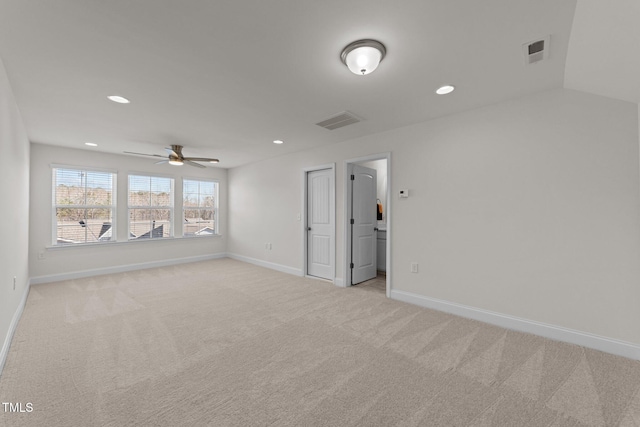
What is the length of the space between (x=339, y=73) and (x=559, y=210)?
Answer: 2.57 meters

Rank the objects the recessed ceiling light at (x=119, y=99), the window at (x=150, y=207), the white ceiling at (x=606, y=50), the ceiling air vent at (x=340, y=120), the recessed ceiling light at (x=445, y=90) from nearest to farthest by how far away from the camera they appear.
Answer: the white ceiling at (x=606, y=50), the recessed ceiling light at (x=445, y=90), the recessed ceiling light at (x=119, y=99), the ceiling air vent at (x=340, y=120), the window at (x=150, y=207)

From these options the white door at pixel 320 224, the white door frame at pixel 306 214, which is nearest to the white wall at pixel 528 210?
the white door frame at pixel 306 214

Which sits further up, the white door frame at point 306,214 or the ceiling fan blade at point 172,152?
the ceiling fan blade at point 172,152

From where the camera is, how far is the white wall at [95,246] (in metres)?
4.71

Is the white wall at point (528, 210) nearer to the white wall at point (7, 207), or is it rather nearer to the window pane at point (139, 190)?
the white wall at point (7, 207)

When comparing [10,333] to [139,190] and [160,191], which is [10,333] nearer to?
[139,190]

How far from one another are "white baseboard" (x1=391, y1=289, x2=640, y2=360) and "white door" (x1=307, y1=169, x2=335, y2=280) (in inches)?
68.2

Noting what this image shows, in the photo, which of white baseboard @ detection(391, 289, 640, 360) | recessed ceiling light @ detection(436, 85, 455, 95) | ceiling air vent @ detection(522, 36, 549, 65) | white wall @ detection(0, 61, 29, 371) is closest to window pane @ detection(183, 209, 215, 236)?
white wall @ detection(0, 61, 29, 371)

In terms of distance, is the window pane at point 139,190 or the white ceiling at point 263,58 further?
the window pane at point 139,190

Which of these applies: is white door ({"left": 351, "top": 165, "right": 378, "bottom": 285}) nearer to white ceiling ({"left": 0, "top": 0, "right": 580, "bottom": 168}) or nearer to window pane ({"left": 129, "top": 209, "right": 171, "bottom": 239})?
white ceiling ({"left": 0, "top": 0, "right": 580, "bottom": 168})

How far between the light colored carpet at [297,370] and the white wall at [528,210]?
1.41 feet

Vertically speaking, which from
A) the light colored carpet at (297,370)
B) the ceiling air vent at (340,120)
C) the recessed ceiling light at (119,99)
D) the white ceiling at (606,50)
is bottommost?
the light colored carpet at (297,370)

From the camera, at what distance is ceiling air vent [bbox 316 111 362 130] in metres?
3.33

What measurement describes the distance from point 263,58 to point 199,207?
5694mm
